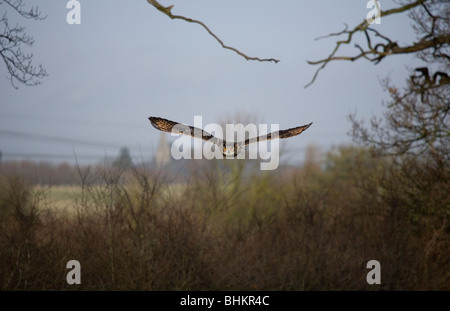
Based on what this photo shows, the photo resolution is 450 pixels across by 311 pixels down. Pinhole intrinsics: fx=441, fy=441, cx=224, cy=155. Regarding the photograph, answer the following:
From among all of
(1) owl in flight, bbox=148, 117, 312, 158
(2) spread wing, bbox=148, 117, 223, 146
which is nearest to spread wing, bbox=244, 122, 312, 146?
(1) owl in flight, bbox=148, 117, 312, 158

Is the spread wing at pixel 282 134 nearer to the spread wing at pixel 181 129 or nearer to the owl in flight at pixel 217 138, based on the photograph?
the owl in flight at pixel 217 138

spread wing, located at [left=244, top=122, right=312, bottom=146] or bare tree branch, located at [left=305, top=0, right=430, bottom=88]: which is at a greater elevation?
bare tree branch, located at [left=305, top=0, right=430, bottom=88]

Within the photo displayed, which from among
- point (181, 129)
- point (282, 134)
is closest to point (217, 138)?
point (181, 129)

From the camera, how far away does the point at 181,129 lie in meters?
1.79

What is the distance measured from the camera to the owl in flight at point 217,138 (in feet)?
5.44

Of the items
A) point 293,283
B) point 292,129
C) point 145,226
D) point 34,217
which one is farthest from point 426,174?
point 292,129

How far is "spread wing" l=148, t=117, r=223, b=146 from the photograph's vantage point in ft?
5.52

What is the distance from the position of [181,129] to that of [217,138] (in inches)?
7.3

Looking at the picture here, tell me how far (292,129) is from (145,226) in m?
8.94

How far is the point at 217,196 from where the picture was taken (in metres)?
15.4

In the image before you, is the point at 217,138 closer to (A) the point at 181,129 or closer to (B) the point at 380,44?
(A) the point at 181,129

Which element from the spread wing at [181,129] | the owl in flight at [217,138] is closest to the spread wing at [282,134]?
the owl in flight at [217,138]

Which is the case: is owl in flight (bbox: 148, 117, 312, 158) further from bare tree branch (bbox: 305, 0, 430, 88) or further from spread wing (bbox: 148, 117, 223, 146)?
bare tree branch (bbox: 305, 0, 430, 88)

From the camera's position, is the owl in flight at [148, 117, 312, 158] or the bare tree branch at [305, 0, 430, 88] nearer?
the owl in flight at [148, 117, 312, 158]
